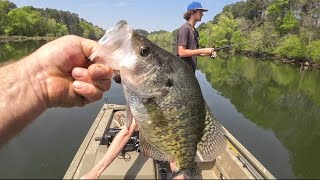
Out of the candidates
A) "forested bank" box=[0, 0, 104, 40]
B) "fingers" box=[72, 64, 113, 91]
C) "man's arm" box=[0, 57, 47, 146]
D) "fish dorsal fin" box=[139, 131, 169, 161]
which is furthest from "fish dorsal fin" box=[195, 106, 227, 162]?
"forested bank" box=[0, 0, 104, 40]

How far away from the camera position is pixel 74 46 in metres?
2.59

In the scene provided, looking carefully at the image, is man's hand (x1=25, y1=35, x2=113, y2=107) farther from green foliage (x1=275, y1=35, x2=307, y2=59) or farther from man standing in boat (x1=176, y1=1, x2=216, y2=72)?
green foliage (x1=275, y1=35, x2=307, y2=59)

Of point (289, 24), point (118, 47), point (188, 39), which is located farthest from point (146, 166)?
point (289, 24)

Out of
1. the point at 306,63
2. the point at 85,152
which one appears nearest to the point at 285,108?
the point at 85,152

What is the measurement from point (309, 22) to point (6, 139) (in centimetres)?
6435

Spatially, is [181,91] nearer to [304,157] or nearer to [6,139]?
[6,139]

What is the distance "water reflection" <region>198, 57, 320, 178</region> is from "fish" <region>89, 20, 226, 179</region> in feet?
31.1

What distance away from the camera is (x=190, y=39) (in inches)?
233

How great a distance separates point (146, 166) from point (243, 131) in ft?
32.6

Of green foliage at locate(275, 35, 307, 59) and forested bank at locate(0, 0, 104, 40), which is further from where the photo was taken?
forested bank at locate(0, 0, 104, 40)

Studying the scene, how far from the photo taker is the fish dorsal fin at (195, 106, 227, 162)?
2373 millimetres

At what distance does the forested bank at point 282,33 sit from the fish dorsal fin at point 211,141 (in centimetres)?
3505

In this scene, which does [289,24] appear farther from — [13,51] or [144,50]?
[144,50]

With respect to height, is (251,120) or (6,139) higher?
(6,139)
